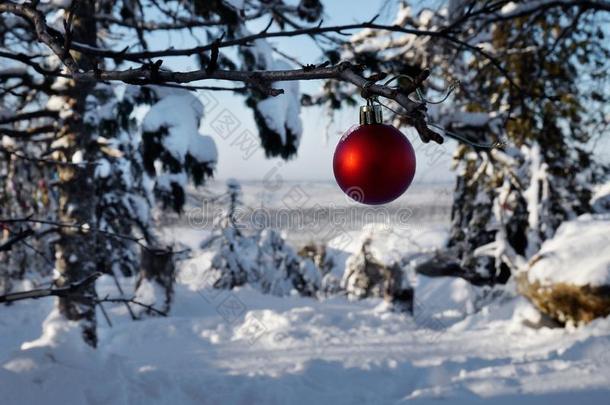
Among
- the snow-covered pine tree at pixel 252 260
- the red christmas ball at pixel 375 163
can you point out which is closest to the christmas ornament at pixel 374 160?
the red christmas ball at pixel 375 163

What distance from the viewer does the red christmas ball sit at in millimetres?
1612

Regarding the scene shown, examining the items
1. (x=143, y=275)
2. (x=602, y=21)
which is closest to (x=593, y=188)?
(x=602, y=21)

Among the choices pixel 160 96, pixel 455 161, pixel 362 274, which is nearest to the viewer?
pixel 160 96

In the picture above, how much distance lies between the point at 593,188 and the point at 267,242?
41.7 feet

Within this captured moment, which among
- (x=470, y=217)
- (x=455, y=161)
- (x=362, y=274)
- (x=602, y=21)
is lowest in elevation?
(x=362, y=274)

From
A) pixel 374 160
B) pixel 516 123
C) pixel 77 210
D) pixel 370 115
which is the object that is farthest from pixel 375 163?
pixel 516 123

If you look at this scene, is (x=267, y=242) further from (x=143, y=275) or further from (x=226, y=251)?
(x=143, y=275)

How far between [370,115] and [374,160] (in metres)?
0.17

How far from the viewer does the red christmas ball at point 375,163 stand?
1612 millimetres

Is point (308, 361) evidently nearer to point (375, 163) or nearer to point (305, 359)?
point (305, 359)

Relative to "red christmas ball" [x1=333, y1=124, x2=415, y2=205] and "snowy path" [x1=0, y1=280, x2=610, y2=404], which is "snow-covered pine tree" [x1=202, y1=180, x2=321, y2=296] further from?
"red christmas ball" [x1=333, y1=124, x2=415, y2=205]

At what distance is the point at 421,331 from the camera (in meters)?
9.23

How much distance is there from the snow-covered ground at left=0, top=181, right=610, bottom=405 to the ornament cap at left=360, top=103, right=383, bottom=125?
3598 mm

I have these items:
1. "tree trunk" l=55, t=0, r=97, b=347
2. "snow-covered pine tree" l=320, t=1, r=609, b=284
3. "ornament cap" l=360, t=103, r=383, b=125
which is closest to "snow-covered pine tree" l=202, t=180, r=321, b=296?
"snow-covered pine tree" l=320, t=1, r=609, b=284
